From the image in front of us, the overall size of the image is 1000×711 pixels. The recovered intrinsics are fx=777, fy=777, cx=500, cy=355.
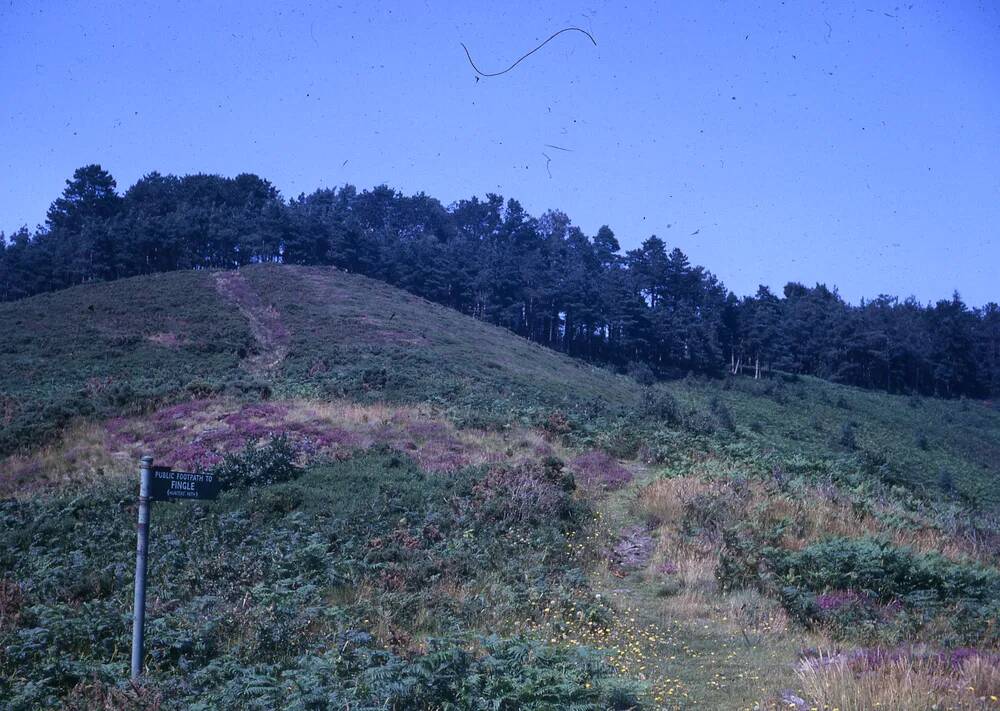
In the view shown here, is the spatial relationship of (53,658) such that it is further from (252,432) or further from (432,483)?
(252,432)

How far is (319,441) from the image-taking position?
18.7 m

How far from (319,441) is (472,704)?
45.2 feet

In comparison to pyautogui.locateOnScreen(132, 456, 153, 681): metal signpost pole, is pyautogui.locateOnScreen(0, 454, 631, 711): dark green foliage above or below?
below

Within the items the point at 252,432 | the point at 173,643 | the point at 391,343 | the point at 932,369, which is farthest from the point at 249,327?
the point at 932,369

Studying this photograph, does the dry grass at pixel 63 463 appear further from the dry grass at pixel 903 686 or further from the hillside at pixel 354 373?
the dry grass at pixel 903 686

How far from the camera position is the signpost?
6.01 metres

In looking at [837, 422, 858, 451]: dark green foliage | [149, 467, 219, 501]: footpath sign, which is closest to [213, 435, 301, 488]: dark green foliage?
[149, 467, 219, 501]: footpath sign

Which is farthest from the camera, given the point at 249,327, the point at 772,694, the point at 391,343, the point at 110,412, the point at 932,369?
the point at 932,369

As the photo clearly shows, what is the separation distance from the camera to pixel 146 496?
19.7 ft

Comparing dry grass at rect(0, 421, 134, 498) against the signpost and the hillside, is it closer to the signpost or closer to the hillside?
the hillside

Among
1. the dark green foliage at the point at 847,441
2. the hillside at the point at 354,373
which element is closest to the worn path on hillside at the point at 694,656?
the hillside at the point at 354,373

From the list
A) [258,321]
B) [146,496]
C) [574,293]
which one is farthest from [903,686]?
[574,293]

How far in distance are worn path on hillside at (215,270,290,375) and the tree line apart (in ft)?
47.2

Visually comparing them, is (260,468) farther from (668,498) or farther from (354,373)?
(354,373)
